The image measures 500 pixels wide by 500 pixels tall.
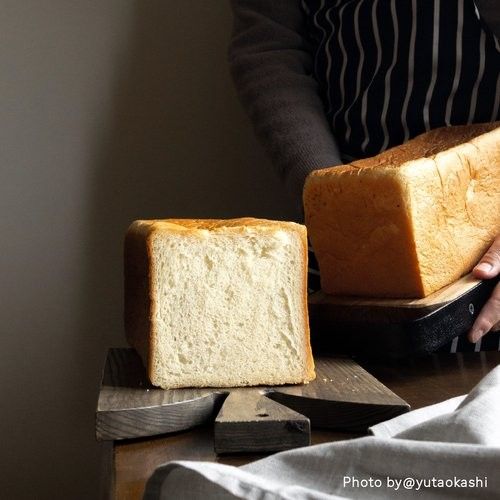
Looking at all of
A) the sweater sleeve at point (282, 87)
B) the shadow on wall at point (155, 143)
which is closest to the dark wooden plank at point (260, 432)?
the sweater sleeve at point (282, 87)

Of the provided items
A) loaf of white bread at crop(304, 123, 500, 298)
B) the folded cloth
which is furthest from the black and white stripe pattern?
the folded cloth

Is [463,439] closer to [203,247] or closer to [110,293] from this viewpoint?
[203,247]

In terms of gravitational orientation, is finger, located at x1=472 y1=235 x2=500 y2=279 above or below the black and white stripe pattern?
below

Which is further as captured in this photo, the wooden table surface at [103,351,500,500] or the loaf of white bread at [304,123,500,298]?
the loaf of white bread at [304,123,500,298]

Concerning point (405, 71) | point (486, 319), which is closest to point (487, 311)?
point (486, 319)

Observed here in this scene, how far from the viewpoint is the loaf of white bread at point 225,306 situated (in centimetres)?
106

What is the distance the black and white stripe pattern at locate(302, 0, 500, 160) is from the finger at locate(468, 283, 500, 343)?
1.33ft

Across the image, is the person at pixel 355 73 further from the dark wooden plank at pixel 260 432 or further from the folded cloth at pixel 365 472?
the folded cloth at pixel 365 472

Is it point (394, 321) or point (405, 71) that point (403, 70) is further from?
point (394, 321)

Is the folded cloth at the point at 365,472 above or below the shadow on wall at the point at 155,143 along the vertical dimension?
below

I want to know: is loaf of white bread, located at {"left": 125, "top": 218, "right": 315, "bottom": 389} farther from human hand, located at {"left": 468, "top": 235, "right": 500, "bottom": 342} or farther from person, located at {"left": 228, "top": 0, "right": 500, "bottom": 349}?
person, located at {"left": 228, "top": 0, "right": 500, "bottom": 349}

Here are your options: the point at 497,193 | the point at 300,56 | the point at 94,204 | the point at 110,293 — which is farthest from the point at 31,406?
the point at 497,193

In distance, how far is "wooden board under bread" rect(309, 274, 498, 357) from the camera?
3.79 feet

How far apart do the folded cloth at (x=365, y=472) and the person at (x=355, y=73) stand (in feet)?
2.46
